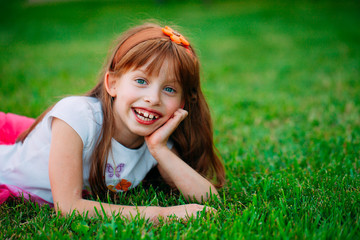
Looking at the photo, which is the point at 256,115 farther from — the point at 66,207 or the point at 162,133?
the point at 66,207

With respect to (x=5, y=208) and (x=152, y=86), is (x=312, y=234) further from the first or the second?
(x=5, y=208)

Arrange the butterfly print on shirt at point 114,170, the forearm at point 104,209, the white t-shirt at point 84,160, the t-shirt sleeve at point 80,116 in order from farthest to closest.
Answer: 1. the butterfly print on shirt at point 114,170
2. the white t-shirt at point 84,160
3. the t-shirt sleeve at point 80,116
4. the forearm at point 104,209

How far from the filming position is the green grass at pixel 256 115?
188 cm

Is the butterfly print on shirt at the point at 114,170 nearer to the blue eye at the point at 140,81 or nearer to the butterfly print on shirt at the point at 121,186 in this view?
the butterfly print on shirt at the point at 121,186

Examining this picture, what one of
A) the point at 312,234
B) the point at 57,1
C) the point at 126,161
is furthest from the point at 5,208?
the point at 57,1

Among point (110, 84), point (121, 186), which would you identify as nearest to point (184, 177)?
point (121, 186)

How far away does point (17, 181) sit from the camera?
7.91ft

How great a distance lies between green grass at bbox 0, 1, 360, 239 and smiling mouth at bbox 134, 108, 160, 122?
0.55 m

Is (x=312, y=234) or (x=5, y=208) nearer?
(x=312, y=234)

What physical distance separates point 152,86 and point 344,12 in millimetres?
14966

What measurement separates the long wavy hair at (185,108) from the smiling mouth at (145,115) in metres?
0.24

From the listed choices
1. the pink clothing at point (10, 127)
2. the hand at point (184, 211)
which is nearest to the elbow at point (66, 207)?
the hand at point (184, 211)

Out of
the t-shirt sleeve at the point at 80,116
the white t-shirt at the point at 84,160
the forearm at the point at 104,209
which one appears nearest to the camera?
→ the forearm at the point at 104,209

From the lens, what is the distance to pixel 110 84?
2305 mm
